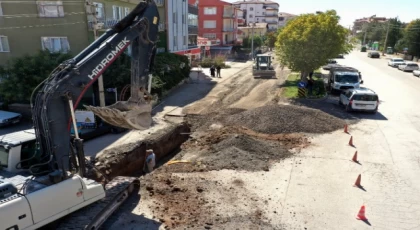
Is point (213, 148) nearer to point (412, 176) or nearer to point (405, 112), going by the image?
point (412, 176)

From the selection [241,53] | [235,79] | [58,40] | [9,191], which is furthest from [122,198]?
[241,53]

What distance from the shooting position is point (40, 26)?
78.1ft

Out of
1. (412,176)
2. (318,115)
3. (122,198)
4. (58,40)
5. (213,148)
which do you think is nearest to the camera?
(122,198)

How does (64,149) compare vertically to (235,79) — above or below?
above

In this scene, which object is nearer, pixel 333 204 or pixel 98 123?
pixel 333 204

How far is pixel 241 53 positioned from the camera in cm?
6944

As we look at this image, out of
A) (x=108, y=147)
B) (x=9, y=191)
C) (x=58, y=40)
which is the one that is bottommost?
(x=108, y=147)

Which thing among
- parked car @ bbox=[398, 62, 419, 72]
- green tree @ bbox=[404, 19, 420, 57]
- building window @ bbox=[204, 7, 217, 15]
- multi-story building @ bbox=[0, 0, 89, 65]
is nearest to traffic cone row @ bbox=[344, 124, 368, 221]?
multi-story building @ bbox=[0, 0, 89, 65]

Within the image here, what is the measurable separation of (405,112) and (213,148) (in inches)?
582

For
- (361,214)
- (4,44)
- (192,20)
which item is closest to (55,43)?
(4,44)

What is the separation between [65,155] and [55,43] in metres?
19.4

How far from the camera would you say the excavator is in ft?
22.3

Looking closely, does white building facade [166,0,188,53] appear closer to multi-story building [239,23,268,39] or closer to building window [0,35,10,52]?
building window [0,35,10,52]

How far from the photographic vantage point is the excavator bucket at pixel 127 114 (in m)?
8.83
